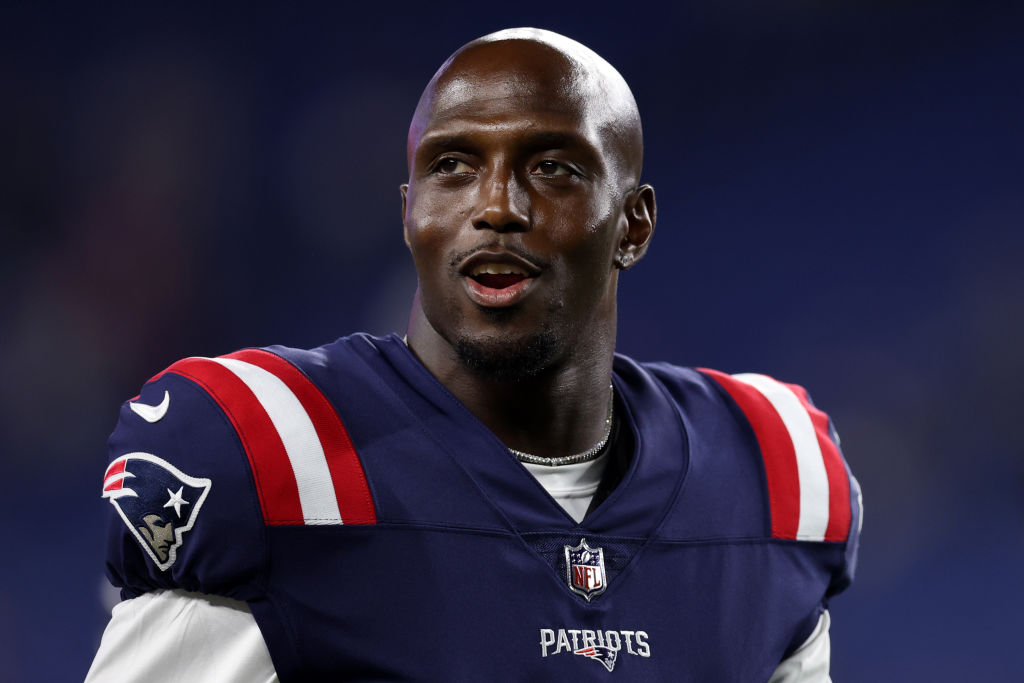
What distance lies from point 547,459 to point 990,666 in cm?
150

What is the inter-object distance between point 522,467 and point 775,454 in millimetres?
407

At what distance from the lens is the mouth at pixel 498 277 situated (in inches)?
51.0

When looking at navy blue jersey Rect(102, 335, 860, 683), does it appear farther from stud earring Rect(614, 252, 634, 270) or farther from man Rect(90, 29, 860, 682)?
stud earring Rect(614, 252, 634, 270)

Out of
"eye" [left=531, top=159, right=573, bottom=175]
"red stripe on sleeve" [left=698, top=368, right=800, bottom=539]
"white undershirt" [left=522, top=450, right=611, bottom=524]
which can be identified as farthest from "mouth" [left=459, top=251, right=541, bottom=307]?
"red stripe on sleeve" [left=698, top=368, right=800, bottom=539]

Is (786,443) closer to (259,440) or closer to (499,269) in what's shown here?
(499,269)

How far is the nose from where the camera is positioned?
129cm


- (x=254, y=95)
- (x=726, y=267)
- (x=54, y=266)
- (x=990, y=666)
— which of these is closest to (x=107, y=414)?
(x=54, y=266)

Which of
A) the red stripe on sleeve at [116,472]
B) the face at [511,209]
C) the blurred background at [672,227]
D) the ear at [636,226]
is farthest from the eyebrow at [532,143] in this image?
the blurred background at [672,227]

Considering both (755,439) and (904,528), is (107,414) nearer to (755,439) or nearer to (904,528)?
(755,439)

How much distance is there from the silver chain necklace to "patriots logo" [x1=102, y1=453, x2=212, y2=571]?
36 cm

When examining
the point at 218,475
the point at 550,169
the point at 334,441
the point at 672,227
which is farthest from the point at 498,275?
the point at 672,227

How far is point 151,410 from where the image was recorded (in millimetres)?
1237

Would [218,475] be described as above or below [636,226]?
below

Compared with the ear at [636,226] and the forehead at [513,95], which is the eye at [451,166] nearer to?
the forehead at [513,95]
